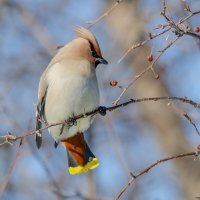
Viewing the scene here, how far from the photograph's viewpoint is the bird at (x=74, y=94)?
446 centimetres

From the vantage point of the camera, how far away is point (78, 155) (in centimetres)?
470

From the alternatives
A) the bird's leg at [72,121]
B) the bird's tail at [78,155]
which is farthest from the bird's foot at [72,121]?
the bird's tail at [78,155]

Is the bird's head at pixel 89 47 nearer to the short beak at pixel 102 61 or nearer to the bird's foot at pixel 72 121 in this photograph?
the short beak at pixel 102 61

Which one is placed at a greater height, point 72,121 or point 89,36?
point 89,36

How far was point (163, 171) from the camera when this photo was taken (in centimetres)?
795

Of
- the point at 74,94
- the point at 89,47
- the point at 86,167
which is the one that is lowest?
the point at 86,167

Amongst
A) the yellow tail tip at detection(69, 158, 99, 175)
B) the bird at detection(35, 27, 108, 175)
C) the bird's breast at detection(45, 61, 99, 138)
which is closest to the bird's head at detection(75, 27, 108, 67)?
the bird at detection(35, 27, 108, 175)

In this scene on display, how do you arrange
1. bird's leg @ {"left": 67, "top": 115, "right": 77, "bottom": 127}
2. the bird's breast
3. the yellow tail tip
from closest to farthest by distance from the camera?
bird's leg @ {"left": 67, "top": 115, "right": 77, "bottom": 127} < the bird's breast < the yellow tail tip

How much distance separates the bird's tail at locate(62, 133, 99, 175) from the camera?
4.68 metres

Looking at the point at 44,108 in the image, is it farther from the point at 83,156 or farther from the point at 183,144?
the point at 183,144

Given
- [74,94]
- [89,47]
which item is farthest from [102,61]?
[74,94]

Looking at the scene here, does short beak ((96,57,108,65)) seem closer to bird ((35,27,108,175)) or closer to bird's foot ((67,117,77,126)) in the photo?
bird ((35,27,108,175))

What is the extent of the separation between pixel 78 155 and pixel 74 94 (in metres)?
0.44

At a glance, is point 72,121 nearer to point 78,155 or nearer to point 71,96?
point 71,96
